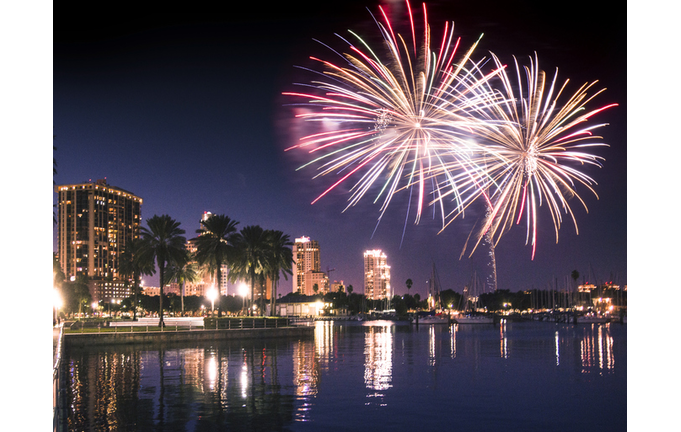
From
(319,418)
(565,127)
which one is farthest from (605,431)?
(565,127)

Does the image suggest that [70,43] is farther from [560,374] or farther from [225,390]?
[560,374]

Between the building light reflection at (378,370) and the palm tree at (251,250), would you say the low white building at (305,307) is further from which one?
the building light reflection at (378,370)

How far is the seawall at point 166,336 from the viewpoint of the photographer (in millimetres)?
41188

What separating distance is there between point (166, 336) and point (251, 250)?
20.4m

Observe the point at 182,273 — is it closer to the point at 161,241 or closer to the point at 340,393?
the point at 161,241

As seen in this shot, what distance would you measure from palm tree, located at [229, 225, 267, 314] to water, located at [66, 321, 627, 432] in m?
28.8

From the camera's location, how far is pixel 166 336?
45.1 metres

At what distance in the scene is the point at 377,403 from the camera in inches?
741

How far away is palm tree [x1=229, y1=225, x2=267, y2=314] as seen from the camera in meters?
64.2

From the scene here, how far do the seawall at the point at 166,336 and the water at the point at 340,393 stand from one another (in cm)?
601

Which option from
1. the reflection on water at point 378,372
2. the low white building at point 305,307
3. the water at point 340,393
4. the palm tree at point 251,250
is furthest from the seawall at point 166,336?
the low white building at point 305,307

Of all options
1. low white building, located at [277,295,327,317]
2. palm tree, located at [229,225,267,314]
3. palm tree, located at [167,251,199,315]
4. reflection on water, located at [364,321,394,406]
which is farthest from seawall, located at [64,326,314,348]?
Answer: low white building, located at [277,295,327,317]
